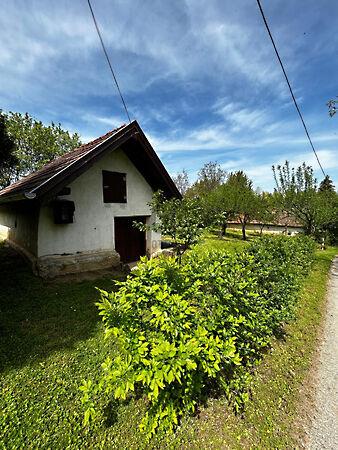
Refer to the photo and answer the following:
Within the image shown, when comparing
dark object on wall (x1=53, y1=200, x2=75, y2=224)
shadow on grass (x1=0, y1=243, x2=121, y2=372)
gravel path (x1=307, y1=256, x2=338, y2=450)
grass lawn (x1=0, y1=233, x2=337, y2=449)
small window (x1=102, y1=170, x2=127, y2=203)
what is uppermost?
small window (x1=102, y1=170, x2=127, y2=203)

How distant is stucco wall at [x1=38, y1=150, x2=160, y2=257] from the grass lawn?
7.66ft

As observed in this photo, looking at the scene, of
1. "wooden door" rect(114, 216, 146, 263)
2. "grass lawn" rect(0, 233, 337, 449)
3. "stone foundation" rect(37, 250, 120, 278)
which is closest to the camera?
"grass lawn" rect(0, 233, 337, 449)

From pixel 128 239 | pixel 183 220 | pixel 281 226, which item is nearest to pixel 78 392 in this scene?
pixel 183 220

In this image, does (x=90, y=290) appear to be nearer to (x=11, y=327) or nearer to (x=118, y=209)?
(x=11, y=327)

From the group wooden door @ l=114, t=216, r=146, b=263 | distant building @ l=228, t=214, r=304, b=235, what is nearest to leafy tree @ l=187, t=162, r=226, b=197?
distant building @ l=228, t=214, r=304, b=235

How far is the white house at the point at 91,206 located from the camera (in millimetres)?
6805

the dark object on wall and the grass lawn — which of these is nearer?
the grass lawn

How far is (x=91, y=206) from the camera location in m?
8.02

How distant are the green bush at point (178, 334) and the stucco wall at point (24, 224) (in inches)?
225

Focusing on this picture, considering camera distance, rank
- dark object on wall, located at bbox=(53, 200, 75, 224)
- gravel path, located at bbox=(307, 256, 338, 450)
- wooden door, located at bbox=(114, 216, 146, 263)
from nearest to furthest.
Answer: gravel path, located at bbox=(307, 256, 338, 450), dark object on wall, located at bbox=(53, 200, 75, 224), wooden door, located at bbox=(114, 216, 146, 263)

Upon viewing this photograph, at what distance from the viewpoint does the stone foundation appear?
6797 mm

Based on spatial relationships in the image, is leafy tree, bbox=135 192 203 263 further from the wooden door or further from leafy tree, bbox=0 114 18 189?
leafy tree, bbox=0 114 18 189

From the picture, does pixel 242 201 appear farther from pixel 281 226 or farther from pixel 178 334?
pixel 178 334

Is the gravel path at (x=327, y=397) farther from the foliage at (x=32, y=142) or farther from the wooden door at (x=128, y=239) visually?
the foliage at (x=32, y=142)
